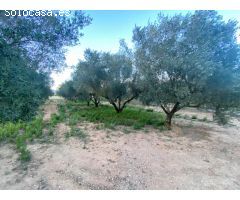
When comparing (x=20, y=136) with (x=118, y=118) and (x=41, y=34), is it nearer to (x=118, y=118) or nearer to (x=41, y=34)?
(x=41, y=34)

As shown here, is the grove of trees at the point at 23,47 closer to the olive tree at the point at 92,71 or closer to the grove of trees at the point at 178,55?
the grove of trees at the point at 178,55

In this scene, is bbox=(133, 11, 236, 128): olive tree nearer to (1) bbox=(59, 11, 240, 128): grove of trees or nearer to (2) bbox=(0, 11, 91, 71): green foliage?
(1) bbox=(59, 11, 240, 128): grove of trees

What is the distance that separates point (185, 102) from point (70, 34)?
24.2 ft

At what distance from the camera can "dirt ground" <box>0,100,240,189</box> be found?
5.22 meters

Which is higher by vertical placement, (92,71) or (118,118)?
(92,71)

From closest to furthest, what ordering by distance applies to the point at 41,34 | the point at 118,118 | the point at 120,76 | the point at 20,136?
1. the point at 41,34
2. the point at 20,136
3. the point at 118,118
4. the point at 120,76

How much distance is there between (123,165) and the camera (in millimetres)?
6473

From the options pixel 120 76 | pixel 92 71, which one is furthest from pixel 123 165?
pixel 92 71

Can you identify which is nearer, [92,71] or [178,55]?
[178,55]

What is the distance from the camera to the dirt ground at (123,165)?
5.22m

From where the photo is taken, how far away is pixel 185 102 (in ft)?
34.6

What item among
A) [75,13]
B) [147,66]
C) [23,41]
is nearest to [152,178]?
[23,41]

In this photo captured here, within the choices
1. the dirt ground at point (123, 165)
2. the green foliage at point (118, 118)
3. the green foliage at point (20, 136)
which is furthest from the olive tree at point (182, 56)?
the green foliage at point (20, 136)

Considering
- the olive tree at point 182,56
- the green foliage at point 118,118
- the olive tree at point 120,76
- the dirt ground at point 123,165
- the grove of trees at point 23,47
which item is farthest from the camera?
the olive tree at point 120,76
